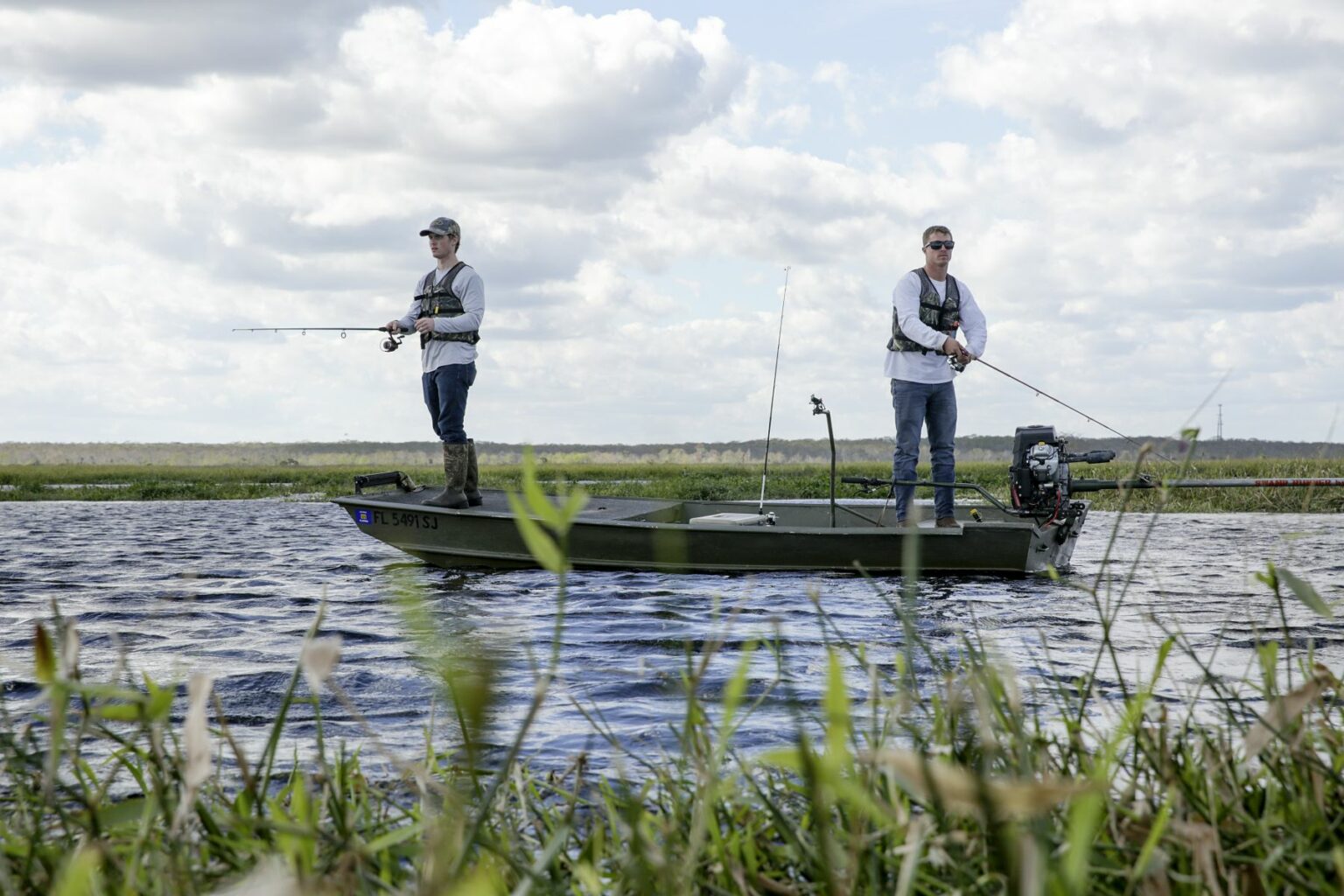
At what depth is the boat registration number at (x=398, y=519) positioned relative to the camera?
39.6ft

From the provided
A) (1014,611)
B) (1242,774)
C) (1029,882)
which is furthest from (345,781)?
(1014,611)

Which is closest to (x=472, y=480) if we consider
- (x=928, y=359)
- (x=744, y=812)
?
(x=928, y=359)

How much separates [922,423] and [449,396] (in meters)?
4.56

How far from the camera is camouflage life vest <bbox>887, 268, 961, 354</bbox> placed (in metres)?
10.8

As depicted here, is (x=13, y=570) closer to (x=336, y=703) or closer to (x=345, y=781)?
(x=336, y=703)

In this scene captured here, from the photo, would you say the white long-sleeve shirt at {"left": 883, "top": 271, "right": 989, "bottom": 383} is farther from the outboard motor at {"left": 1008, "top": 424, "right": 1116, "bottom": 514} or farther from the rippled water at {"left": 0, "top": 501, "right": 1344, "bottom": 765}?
the rippled water at {"left": 0, "top": 501, "right": 1344, "bottom": 765}

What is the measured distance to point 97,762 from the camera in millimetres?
4215

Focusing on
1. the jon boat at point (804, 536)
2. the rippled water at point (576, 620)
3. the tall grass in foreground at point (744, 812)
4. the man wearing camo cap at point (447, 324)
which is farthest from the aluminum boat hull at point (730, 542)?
the tall grass in foreground at point (744, 812)

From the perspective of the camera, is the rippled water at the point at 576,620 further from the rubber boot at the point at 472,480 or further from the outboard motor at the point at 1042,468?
the rubber boot at the point at 472,480

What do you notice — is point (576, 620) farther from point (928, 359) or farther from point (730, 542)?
point (928, 359)

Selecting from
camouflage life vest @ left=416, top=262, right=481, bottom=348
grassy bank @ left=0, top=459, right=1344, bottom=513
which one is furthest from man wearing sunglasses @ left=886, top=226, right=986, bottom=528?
camouflage life vest @ left=416, top=262, right=481, bottom=348

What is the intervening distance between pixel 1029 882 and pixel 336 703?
5.14 metres

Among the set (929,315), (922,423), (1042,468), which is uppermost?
(929,315)

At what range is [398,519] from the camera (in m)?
12.2
